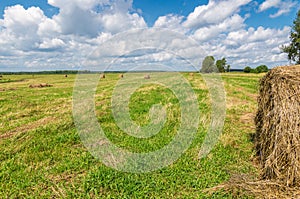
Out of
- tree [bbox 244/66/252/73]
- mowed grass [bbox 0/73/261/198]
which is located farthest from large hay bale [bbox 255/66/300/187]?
tree [bbox 244/66/252/73]

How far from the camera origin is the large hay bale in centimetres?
381

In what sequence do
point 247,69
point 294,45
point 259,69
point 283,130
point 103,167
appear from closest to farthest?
1. point 283,130
2. point 103,167
3. point 294,45
4. point 259,69
5. point 247,69

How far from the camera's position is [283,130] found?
4016mm

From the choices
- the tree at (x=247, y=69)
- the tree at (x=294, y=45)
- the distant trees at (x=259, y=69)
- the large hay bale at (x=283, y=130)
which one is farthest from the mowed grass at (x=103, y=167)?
the tree at (x=247, y=69)

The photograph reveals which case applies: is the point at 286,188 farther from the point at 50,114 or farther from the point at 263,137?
the point at 50,114

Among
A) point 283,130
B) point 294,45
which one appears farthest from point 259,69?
point 283,130

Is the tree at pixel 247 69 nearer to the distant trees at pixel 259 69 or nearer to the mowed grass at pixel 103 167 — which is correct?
the distant trees at pixel 259 69

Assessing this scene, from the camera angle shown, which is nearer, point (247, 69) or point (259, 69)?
point (259, 69)

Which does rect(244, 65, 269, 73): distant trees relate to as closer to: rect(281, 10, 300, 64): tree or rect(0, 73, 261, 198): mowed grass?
rect(281, 10, 300, 64): tree

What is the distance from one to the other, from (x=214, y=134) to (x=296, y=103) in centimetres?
278

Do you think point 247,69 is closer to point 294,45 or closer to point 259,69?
point 259,69

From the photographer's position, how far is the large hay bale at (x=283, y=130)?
12.5 ft

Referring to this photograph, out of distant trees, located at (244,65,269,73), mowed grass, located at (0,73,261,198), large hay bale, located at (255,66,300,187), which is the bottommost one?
mowed grass, located at (0,73,261,198)

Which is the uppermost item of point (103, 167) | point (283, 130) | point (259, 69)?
point (259, 69)
